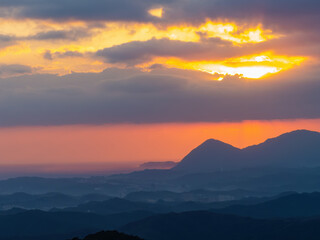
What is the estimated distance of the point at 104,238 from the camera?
138750 mm

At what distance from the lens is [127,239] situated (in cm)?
13975

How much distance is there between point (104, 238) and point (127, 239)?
494 centimetres
